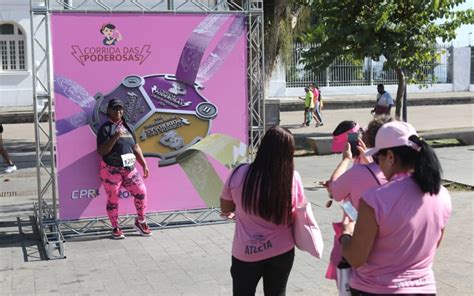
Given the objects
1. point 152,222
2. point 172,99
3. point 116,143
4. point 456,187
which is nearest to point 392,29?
point 456,187

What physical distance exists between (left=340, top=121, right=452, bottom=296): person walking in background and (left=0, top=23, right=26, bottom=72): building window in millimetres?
29101

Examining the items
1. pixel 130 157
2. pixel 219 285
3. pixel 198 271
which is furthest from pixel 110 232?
pixel 219 285

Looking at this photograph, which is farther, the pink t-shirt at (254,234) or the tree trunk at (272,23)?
the tree trunk at (272,23)

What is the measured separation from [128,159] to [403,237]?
5269mm

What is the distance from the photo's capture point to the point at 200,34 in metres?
8.58

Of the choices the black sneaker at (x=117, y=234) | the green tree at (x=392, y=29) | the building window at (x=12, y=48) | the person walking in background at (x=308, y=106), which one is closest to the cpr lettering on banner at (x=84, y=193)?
the black sneaker at (x=117, y=234)

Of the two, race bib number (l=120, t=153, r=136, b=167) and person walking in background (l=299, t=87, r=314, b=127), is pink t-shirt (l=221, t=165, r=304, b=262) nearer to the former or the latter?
race bib number (l=120, t=153, r=136, b=167)

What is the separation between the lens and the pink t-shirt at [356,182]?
3.53 m

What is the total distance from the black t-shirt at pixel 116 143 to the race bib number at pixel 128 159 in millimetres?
41

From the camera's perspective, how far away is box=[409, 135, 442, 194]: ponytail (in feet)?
9.84

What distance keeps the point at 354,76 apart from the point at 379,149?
32.7 meters

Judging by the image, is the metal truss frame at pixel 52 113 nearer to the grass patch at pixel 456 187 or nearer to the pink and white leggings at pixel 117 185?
the pink and white leggings at pixel 117 185

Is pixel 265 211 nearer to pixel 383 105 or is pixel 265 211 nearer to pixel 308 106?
pixel 383 105

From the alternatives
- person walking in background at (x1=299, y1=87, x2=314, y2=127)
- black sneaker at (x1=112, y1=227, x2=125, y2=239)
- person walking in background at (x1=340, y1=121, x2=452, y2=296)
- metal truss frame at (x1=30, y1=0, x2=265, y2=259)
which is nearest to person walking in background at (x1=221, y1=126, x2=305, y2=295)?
person walking in background at (x1=340, y1=121, x2=452, y2=296)
